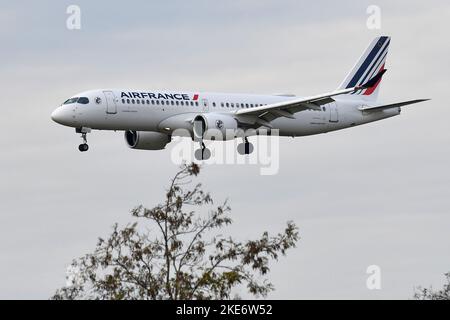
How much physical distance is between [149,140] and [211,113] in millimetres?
5132

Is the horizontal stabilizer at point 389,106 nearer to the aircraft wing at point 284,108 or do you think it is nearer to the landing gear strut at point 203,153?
the aircraft wing at point 284,108

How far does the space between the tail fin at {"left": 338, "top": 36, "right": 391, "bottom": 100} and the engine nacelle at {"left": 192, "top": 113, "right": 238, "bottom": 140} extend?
14560mm

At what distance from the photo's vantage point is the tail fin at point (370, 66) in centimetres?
9781

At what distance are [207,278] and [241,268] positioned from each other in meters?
1.77

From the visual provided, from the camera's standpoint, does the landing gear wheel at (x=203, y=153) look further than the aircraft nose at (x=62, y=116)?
Yes

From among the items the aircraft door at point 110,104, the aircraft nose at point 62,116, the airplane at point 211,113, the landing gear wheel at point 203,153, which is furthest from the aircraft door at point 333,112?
the aircraft nose at point 62,116

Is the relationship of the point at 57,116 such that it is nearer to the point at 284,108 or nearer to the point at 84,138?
the point at 84,138

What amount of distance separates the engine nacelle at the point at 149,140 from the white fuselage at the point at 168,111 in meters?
3.35

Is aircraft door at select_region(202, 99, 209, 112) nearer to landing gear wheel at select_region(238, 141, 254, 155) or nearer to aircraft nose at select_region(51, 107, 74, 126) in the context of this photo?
landing gear wheel at select_region(238, 141, 254, 155)

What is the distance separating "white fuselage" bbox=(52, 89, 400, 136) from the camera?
81.6m

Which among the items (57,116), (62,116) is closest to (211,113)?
(62,116)

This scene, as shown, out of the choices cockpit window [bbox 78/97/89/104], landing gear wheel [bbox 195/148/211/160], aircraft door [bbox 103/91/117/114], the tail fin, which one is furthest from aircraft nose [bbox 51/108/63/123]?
the tail fin
